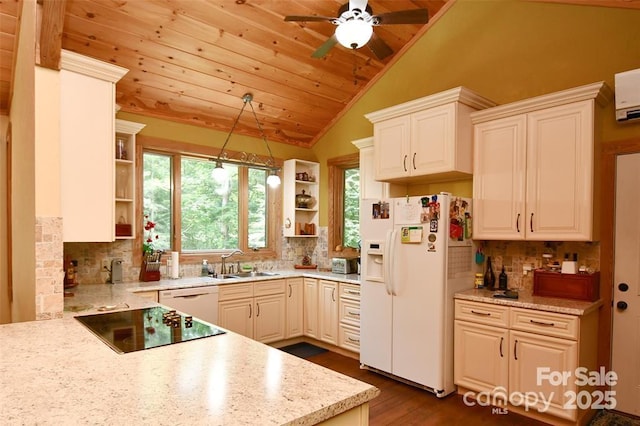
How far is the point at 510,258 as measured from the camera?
346cm

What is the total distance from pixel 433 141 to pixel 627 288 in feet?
6.09

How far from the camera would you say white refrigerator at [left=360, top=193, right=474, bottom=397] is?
10.4ft

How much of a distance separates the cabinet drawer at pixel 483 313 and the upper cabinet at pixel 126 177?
2979 mm

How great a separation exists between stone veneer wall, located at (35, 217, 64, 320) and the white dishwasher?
53.5 inches

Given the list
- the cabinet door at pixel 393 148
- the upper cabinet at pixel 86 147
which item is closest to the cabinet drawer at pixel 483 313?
the cabinet door at pixel 393 148

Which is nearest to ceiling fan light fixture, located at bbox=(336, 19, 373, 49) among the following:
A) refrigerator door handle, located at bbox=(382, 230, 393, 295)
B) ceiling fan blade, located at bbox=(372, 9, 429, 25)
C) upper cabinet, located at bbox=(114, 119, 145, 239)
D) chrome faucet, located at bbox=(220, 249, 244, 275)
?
ceiling fan blade, located at bbox=(372, 9, 429, 25)

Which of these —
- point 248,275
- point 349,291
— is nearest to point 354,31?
point 349,291

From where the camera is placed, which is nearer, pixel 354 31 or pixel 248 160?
pixel 354 31

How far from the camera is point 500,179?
326 cm

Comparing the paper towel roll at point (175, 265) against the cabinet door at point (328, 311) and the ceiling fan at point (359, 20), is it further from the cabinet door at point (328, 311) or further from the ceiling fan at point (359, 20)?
the ceiling fan at point (359, 20)

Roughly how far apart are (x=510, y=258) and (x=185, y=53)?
3.51 meters

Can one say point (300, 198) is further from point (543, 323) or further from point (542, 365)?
point (542, 365)

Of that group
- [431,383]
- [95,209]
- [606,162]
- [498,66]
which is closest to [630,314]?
[606,162]

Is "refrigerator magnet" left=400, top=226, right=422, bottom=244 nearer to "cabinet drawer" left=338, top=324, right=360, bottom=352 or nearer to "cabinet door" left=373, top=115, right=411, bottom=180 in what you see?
"cabinet door" left=373, top=115, right=411, bottom=180
